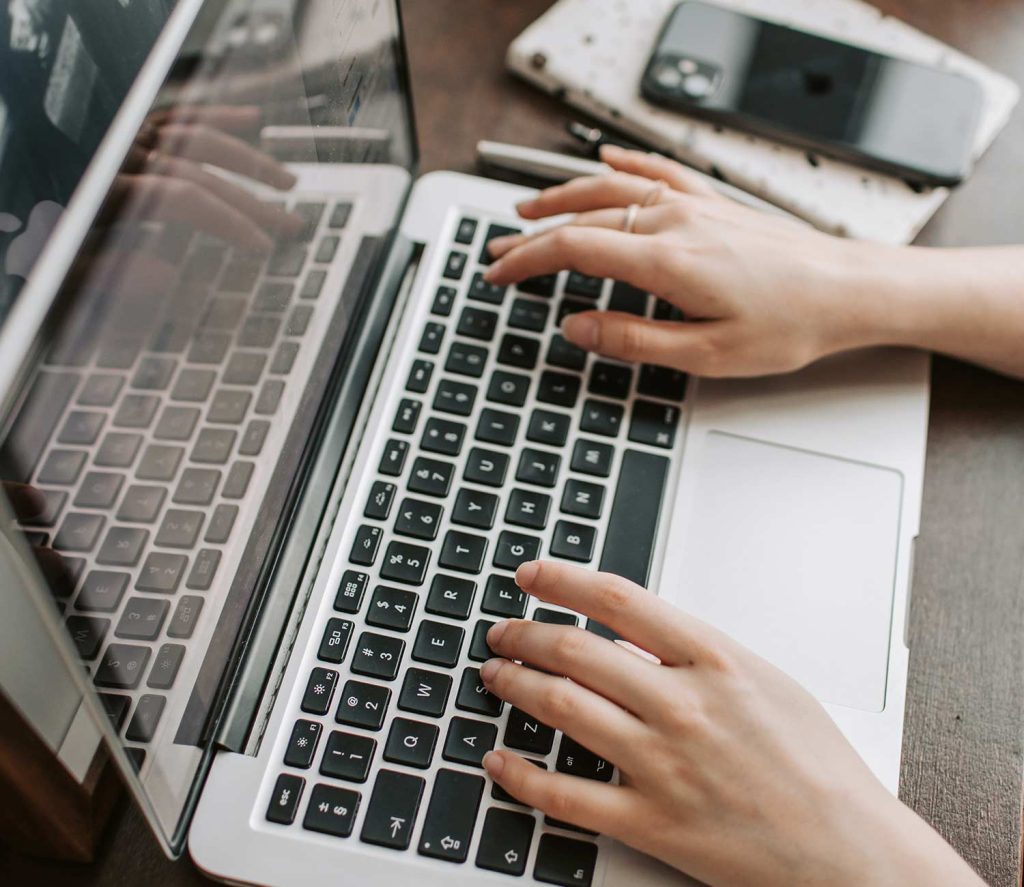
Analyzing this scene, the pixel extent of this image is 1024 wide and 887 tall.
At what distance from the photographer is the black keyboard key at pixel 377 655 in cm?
48

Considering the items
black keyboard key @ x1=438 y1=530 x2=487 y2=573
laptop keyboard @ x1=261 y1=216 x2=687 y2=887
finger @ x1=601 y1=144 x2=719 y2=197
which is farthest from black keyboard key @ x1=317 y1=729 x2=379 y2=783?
finger @ x1=601 y1=144 x2=719 y2=197

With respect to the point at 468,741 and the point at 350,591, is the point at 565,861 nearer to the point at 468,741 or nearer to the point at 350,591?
the point at 468,741

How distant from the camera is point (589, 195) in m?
0.63

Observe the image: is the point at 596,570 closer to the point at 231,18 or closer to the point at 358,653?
the point at 358,653

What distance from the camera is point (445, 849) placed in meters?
0.44

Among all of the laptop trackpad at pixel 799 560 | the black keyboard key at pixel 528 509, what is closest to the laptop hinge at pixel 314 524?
Result: the black keyboard key at pixel 528 509

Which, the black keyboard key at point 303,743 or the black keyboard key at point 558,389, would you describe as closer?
the black keyboard key at point 303,743

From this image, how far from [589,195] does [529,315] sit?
10 cm

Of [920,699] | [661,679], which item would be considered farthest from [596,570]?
[920,699]

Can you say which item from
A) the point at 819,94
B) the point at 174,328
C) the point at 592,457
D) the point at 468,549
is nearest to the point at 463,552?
the point at 468,549

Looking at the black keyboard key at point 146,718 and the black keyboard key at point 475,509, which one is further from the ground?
the black keyboard key at point 475,509

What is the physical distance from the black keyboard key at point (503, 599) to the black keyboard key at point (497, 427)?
9 cm

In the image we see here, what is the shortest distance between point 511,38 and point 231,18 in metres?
0.41

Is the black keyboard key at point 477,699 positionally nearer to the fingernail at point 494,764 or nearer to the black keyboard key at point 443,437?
the fingernail at point 494,764
